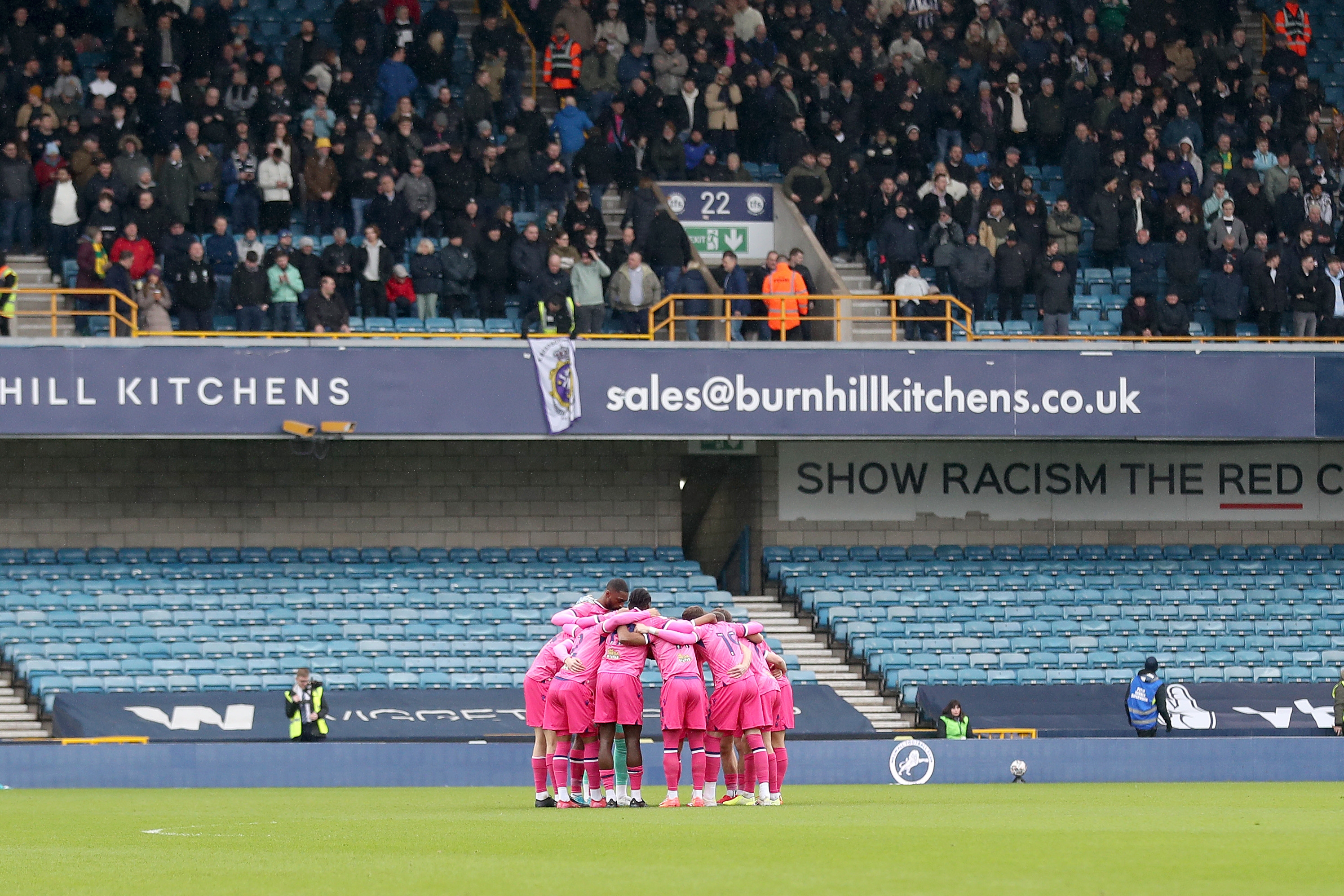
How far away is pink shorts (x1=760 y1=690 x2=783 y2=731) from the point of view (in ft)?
50.1

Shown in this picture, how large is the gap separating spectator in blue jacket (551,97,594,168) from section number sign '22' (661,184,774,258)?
5.74ft

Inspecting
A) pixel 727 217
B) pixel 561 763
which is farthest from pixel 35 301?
pixel 561 763

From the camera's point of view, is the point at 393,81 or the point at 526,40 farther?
the point at 526,40

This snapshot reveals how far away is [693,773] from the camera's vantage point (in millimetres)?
15344

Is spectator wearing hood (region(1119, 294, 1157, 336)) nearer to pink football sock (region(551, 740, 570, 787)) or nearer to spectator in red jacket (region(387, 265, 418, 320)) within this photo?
spectator in red jacket (region(387, 265, 418, 320))

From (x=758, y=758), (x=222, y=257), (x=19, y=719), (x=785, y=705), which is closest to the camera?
(x=758, y=758)

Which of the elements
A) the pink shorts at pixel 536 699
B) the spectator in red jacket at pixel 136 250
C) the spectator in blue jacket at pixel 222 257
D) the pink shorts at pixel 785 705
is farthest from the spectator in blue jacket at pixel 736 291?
the pink shorts at pixel 536 699

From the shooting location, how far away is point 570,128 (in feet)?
95.0

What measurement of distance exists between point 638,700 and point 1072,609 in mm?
14363

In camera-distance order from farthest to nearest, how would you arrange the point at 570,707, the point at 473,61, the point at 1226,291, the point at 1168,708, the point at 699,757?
the point at 473,61, the point at 1226,291, the point at 1168,708, the point at 699,757, the point at 570,707

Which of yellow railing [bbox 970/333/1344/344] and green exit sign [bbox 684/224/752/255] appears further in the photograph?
green exit sign [bbox 684/224/752/255]

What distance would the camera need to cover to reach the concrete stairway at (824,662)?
26141 mm

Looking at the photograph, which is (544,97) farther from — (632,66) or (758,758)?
(758,758)

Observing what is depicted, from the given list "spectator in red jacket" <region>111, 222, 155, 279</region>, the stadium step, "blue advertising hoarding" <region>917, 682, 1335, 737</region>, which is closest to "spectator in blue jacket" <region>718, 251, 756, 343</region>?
the stadium step
